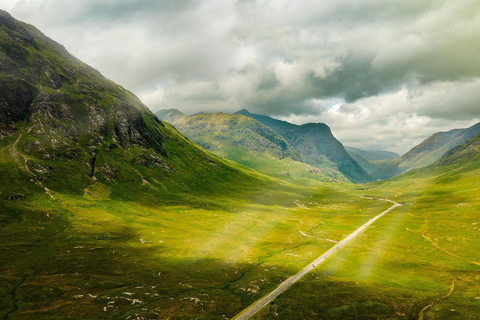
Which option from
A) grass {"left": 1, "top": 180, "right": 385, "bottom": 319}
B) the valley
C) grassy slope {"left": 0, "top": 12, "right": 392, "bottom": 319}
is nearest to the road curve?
the valley

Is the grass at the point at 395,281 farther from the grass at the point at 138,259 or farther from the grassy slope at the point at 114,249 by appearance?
the grassy slope at the point at 114,249

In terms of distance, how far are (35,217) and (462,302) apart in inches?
7258

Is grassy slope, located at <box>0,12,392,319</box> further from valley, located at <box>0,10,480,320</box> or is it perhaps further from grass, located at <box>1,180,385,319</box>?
valley, located at <box>0,10,480,320</box>

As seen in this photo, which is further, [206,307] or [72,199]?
[72,199]

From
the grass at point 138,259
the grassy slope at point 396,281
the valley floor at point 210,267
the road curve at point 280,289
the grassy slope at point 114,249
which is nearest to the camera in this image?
the road curve at point 280,289

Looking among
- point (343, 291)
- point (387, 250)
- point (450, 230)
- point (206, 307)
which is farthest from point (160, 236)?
point (450, 230)

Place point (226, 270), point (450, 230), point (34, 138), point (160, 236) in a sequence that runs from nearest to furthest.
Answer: point (226, 270), point (160, 236), point (450, 230), point (34, 138)

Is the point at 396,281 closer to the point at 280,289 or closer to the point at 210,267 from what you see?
the point at 280,289

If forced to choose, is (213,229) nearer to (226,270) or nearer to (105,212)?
(226,270)

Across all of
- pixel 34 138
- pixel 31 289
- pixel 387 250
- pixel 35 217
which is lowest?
pixel 387 250

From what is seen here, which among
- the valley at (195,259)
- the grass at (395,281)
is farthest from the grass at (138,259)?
the grass at (395,281)

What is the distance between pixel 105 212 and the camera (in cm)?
16188

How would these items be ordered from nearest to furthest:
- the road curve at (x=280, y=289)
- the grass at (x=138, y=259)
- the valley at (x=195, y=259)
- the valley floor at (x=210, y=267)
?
the road curve at (x=280, y=289)
the valley floor at (x=210, y=267)
the valley at (x=195, y=259)
the grass at (x=138, y=259)

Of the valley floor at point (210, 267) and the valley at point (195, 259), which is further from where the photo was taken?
the valley at point (195, 259)
